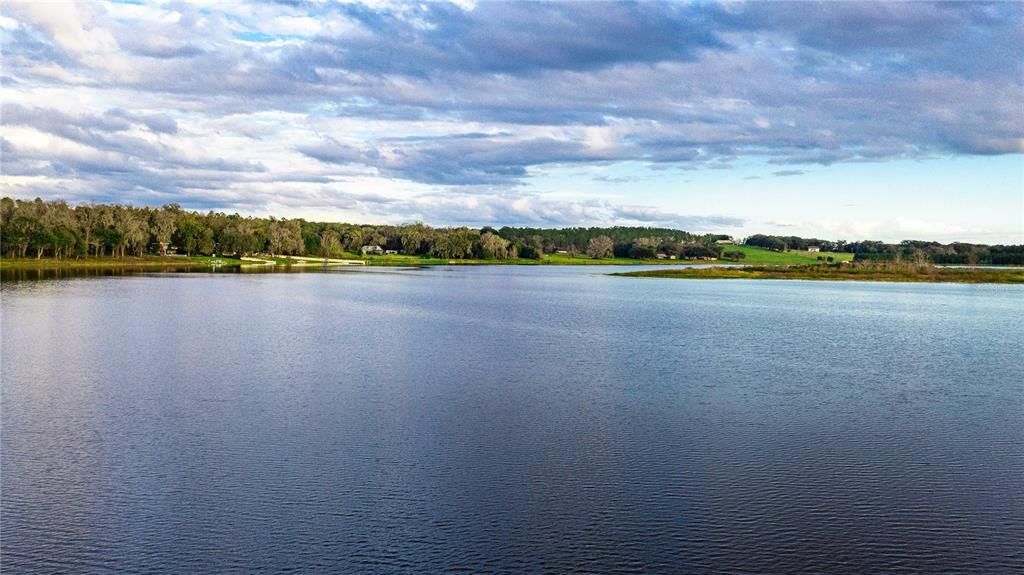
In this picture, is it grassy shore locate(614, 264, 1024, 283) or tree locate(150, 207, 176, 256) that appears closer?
grassy shore locate(614, 264, 1024, 283)

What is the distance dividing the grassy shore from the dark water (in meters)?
82.3

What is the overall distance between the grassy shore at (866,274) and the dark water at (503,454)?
270 ft

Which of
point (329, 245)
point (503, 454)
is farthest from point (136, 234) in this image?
point (503, 454)

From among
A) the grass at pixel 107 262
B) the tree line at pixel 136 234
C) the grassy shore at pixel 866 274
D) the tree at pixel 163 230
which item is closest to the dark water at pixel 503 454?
the grassy shore at pixel 866 274

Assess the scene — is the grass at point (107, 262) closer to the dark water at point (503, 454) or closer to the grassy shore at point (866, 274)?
the grassy shore at point (866, 274)

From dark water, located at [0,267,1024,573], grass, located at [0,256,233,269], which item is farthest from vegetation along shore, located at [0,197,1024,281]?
dark water, located at [0,267,1024,573]

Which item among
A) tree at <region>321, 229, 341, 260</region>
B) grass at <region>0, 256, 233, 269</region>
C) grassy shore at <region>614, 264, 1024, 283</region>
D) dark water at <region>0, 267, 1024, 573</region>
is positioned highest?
tree at <region>321, 229, 341, 260</region>

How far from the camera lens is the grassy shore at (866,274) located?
357 ft

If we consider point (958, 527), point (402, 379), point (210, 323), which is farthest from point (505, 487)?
point (210, 323)

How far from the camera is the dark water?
12141 millimetres

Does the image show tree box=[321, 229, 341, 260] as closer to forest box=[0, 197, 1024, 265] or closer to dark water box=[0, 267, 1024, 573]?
forest box=[0, 197, 1024, 265]

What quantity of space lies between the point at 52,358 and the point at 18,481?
15.0 m

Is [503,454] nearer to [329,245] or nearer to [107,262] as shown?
[107,262]

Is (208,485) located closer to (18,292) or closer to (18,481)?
(18,481)
